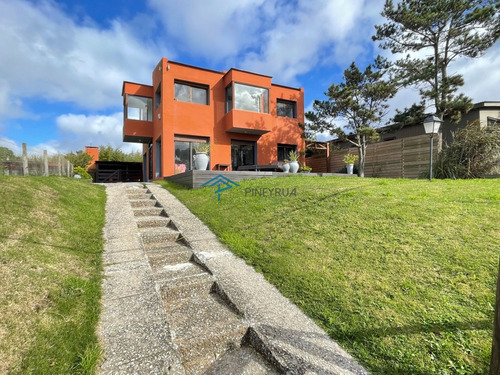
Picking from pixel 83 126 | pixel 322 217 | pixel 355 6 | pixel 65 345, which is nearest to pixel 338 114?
pixel 355 6

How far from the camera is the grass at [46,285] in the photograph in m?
1.78

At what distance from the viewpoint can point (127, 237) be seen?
439 centimetres

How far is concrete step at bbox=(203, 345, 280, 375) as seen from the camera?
6.57 feet

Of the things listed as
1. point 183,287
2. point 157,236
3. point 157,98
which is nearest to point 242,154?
point 157,98

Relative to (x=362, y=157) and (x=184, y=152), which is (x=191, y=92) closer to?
(x=184, y=152)

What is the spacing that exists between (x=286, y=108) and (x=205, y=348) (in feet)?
48.7

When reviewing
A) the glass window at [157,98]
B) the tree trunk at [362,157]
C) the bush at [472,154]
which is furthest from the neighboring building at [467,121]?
the glass window at [157,98]

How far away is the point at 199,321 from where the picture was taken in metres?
2.51

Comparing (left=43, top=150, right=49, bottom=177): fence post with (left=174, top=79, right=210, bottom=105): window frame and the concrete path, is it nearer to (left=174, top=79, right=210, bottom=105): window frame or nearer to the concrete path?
(left=174, top=79, right=210, bottom=105): window frame

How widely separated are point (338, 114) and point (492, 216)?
11.7m

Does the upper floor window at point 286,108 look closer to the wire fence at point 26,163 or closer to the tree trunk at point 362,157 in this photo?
the tree trunk at point 362,157

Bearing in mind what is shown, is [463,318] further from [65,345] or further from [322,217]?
[65,345]

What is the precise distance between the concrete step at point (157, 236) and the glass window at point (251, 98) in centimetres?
936

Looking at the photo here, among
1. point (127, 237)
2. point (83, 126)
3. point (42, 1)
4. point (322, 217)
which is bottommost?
point (127, 237)
